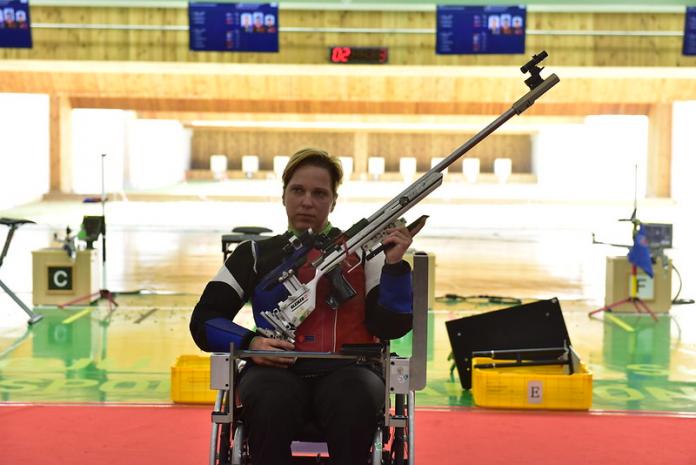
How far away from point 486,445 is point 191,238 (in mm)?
8833

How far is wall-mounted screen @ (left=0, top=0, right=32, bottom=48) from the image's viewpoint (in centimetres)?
1118

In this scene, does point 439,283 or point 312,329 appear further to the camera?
point 439,283

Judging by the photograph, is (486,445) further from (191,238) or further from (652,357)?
(191,238)

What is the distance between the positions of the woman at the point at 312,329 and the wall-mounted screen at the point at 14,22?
30.8 ft

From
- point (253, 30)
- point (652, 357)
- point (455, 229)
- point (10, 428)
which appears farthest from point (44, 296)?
point (455, 229)

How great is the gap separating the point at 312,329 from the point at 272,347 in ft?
0.41

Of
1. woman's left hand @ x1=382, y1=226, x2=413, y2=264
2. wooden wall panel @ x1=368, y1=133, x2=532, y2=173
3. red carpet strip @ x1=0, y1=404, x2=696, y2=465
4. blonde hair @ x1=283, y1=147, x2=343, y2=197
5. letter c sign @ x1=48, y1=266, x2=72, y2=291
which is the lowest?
red carpet strip @ x1=0, y1=404, x2=696, y2=465

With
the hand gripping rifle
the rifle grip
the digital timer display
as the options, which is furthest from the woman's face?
the digital timer display

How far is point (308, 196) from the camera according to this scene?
8.87ft

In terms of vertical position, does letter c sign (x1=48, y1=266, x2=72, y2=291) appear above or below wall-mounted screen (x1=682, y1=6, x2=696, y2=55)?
below

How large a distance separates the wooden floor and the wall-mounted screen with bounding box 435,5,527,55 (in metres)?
2.29

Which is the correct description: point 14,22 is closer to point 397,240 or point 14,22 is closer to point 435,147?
point 397,240

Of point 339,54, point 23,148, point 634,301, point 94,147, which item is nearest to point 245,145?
point 94,147

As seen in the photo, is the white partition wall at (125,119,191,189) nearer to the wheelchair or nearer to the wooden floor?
the wooden floor
